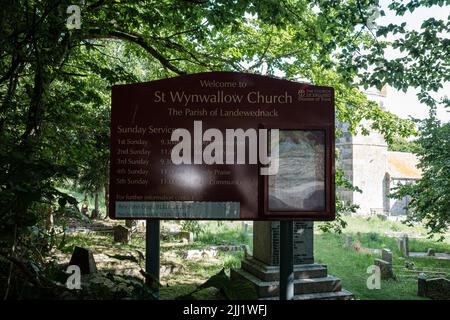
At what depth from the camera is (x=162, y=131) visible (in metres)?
3.44

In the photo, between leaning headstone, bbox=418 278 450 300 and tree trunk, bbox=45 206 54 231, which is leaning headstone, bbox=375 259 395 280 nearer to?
leaning headstone, bbox=418 278 450 300

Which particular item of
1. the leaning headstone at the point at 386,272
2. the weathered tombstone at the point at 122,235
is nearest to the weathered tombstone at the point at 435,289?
the leaning headstone at the point at 386,272

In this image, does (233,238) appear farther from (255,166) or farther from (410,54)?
(255,166)

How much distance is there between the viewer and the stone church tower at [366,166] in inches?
1500

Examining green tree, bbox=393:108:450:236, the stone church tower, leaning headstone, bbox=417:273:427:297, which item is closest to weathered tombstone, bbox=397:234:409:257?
green tree, bbox=393:108:450:236

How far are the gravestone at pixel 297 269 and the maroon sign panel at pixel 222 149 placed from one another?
3.36m

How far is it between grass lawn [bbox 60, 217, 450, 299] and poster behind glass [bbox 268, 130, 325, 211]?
141 centimetres

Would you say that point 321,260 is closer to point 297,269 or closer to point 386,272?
point 386,272

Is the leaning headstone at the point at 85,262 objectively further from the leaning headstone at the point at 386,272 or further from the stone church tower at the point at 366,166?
the stone church tower at the point at 366,166

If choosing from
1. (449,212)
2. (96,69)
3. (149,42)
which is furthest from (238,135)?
(449,212)

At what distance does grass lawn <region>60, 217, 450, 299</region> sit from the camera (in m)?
9.55

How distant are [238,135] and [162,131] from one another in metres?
0.70

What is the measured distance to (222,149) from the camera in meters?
3.40
